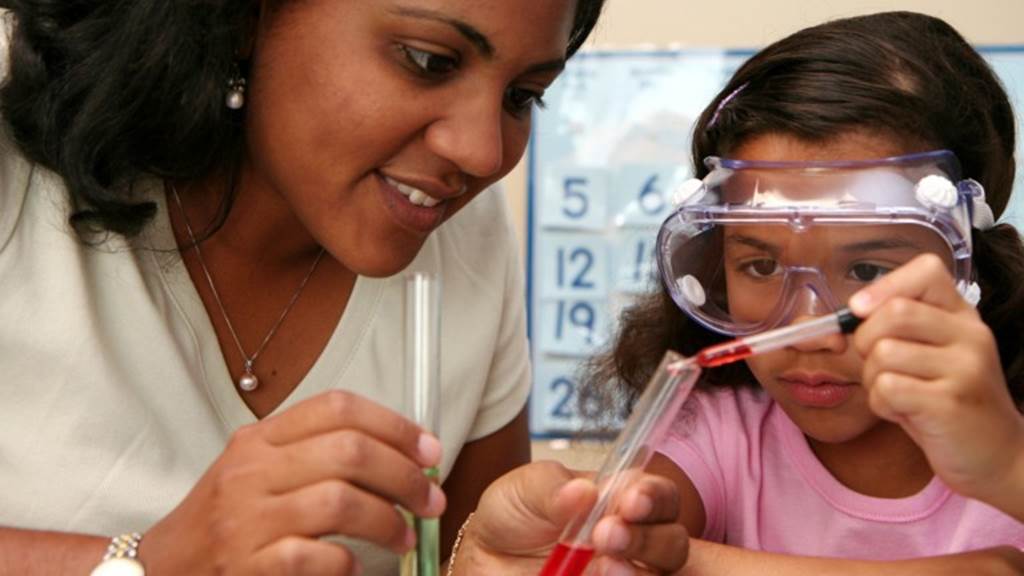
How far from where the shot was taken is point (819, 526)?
166 centimetres

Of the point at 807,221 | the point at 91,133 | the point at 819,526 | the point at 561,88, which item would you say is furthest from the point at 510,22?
the point at 561,88

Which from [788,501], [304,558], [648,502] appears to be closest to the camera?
[304,558]

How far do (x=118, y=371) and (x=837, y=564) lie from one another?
87 centimetres

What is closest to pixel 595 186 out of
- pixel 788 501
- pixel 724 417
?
pixel 724 417

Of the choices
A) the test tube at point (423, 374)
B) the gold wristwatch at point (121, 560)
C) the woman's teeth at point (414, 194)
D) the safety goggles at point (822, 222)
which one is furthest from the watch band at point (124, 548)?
the safety goggles at point (822, 222)

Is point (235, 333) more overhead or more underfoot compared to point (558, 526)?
more overhead

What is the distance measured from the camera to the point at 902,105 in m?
1.54

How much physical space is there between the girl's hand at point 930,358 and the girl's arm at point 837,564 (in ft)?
0.84

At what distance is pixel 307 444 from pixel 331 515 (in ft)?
0.20

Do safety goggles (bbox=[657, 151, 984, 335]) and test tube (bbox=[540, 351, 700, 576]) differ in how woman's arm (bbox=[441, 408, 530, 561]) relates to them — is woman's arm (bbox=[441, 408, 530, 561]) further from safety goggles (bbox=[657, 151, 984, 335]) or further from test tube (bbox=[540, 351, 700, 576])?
test tube (bbox=[540, 351, 700, 576])

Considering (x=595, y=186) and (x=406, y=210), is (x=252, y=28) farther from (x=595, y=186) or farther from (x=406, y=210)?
(x=595, y=186)

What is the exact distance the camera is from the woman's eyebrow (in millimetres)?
1284

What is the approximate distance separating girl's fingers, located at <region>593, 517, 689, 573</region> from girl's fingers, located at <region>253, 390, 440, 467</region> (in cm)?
24

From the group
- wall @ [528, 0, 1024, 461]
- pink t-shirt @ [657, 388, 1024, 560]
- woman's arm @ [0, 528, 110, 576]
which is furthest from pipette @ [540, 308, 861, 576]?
wall @ [528, 0, 1024, 461]
